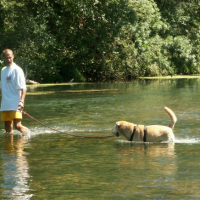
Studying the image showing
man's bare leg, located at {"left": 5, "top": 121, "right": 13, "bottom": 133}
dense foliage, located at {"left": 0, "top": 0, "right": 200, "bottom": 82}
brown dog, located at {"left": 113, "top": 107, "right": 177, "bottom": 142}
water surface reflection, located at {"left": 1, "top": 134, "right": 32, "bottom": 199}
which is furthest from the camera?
dense foliage, located at {"left": 0, "top": 0, "right": 200, "bottom": 82}

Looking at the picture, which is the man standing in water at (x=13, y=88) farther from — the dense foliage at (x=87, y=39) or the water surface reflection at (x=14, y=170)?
the dense foliage at (x=87, y=39)

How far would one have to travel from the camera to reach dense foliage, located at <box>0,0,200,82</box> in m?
33.5

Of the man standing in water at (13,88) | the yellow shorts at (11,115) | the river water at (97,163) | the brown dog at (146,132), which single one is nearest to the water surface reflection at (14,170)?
the river water at (97,163)

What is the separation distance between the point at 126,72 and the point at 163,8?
12296 mm

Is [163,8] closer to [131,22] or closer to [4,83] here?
[131,22]

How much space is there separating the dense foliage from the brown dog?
912 inches

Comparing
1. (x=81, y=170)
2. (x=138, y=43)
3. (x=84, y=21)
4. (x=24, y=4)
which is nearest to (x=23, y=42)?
(x=24, y=4)

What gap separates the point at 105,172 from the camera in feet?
24.0

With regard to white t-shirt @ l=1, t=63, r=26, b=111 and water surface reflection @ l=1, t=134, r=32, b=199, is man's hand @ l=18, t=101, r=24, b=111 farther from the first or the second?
water surface reflection @ l=1, t=134, r=32, b=199

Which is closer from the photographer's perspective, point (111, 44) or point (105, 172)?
point (105, 172)

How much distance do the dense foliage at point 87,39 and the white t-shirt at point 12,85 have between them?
21784mm

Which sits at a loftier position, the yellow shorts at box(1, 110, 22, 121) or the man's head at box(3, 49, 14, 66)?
the man's head at box(3, 49, 14, 66)

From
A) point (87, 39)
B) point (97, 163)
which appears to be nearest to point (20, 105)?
point (97, 163)

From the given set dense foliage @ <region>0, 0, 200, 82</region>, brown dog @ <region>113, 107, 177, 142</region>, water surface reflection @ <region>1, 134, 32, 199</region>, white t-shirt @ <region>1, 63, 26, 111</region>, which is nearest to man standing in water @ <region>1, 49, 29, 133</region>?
white t-shirt @ <region>1, 63, 26, 111</region>
